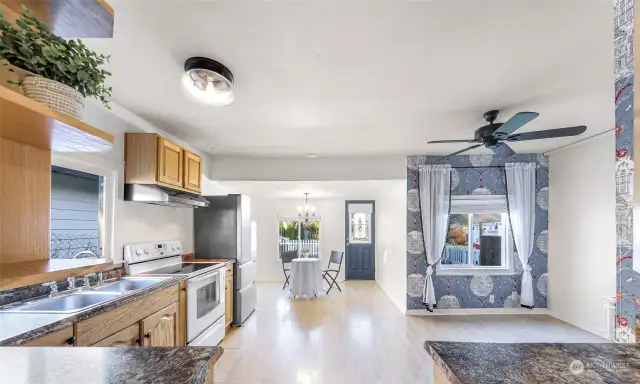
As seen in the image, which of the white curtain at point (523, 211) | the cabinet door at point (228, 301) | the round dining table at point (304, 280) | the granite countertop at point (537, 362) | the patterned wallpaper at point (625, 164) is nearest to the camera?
the granite countertop at point (537, 362)

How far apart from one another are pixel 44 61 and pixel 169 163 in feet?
8.04

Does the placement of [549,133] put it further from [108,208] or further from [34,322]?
[108,208]

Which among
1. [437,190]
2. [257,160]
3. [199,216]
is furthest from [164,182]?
[437,190]

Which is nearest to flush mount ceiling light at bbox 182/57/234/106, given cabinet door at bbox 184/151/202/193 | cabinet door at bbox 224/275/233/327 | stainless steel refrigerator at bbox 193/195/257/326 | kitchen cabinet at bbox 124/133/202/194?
kitchen cabinet at bbox 124/133/202/194

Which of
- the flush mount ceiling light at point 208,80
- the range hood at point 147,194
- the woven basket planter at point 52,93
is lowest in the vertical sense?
the range hood at point 147,194

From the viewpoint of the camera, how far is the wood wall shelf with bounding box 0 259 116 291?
0.75 m

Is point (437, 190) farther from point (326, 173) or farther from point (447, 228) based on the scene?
point (326, 173)

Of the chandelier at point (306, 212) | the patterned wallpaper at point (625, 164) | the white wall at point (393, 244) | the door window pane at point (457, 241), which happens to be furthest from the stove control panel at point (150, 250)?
the chandelier at point (306, 212)

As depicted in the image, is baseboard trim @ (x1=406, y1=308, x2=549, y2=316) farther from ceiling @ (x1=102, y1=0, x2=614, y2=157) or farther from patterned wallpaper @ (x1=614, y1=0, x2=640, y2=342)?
patterned wallpaper @ (x1=614, y1=0, x2=640, y2=342)

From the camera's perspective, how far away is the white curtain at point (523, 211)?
4777 mm

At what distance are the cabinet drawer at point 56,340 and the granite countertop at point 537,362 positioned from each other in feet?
5.35

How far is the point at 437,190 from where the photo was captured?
486 cm

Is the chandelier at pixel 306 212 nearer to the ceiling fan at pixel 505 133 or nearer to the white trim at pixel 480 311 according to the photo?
the white trim at pixel 480 311

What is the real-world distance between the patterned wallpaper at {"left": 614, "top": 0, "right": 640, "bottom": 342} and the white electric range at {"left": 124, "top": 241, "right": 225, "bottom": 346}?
9.81ft
